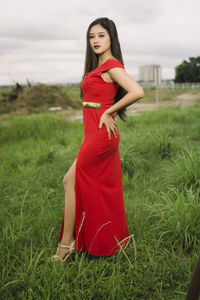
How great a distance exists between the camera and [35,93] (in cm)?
1341

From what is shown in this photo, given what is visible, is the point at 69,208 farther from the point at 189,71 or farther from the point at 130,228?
the point at 189,71

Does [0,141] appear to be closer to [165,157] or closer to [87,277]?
[165,157]

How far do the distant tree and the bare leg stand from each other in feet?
114

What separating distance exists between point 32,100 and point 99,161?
11.7 meters

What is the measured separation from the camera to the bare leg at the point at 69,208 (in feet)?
6.64

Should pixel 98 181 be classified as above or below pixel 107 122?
below

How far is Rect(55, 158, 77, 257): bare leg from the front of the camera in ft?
6.64

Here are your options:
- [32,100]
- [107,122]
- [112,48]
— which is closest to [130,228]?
[107,122]

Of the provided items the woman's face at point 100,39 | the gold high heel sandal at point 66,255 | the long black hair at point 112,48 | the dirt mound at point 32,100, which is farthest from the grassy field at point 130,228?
the dirt mound at point 32,100

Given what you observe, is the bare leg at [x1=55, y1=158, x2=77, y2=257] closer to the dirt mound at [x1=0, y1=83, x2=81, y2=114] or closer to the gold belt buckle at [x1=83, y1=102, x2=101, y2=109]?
the gold belt buckle at [x1=83, y1=102, x2=101, y2=109]

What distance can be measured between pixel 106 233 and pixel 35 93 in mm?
12192

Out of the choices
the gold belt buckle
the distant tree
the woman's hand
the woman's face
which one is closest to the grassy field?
the woman's hand

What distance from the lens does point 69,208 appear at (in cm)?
204

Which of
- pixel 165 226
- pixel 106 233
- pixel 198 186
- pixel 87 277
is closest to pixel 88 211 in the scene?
pixel 106 233
